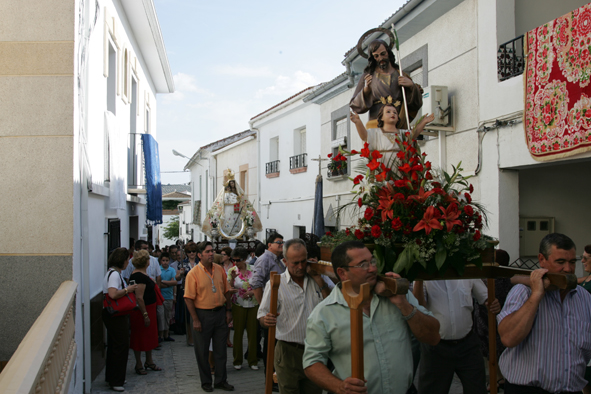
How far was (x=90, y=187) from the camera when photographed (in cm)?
696

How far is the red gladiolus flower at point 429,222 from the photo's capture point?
10.7ft

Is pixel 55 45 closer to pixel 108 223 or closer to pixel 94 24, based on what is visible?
pixel 94 24

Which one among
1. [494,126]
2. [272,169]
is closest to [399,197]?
[494,126]

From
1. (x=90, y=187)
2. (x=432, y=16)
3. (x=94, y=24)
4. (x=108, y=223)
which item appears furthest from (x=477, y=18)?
(x=108, y=223)

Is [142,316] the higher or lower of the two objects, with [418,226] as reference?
lower

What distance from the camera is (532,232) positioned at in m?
8.42

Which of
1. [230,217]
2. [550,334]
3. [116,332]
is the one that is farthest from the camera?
[230,217]

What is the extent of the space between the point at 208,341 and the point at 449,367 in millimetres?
3379

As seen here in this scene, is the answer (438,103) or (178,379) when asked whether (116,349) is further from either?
(438,103)

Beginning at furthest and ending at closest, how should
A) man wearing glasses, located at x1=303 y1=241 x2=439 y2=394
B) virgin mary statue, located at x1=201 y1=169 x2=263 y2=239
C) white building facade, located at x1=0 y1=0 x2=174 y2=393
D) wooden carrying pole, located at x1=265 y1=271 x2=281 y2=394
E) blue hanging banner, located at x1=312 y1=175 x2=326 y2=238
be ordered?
virgin mary statue, located at x1=201 y1=169 x2=263 y2=239 < blue hanging banner, located at x1=312 y1=175 x2=326 y2=238 < white building facade, located at x1=0 y1=0 x2=174 y2=393 < wooden carrying pole, located at x1=265 y1=271 x2=281 y2=394 < man wearing glasses, located at x1=303 y1=241 x2=439 y2=394

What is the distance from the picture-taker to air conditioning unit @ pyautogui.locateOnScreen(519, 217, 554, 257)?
8383mm

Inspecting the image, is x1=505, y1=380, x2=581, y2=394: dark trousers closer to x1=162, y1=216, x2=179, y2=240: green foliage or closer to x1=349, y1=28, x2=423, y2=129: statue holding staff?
x1=349, y1=28, x2=423, y2=129: statue holding staff

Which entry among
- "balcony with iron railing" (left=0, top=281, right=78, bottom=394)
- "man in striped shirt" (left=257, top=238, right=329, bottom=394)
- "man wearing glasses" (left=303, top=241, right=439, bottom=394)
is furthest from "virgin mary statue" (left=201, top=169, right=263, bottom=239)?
"man wearing glasses" (left=303, top=241, right=439, bottom=394)

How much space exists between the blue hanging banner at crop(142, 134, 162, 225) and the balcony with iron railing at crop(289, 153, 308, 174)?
4.92m
